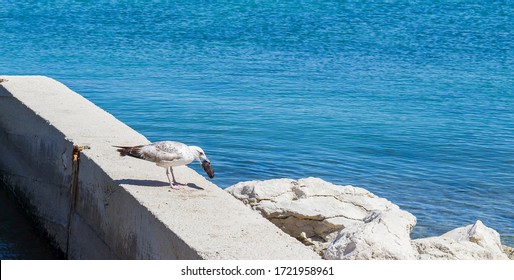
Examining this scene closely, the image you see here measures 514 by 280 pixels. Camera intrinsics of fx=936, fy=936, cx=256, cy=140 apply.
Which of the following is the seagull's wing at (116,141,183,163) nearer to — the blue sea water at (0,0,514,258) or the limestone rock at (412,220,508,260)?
the limestone rock at (412,220,508,260)

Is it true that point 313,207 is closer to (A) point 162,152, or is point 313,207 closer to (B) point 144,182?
(B) point 144,182

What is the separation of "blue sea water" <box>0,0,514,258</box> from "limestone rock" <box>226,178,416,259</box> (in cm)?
157

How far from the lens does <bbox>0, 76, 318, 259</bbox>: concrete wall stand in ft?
24.5

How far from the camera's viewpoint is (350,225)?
9023mm

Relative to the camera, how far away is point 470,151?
16.4 m

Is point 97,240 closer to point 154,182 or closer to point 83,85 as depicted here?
point 154,182

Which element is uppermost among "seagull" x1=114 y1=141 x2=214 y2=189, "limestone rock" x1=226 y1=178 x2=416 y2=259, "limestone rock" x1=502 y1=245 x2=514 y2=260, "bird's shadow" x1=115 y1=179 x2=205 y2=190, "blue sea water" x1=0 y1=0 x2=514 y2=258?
"seagull" x1=114 y1=141 x2=214 y2=189

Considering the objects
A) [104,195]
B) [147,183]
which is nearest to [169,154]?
[147,183]

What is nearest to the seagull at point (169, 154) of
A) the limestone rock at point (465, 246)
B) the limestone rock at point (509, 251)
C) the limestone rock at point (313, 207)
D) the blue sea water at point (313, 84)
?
the limestone rock at point (313, 207)

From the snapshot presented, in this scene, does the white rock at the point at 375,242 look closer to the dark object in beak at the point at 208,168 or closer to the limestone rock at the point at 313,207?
the limestone rock at the point at 313,207

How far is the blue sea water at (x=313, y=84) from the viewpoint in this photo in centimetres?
1455

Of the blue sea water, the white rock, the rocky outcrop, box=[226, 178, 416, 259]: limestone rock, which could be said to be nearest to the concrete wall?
the white rock

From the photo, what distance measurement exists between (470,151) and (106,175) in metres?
9.01

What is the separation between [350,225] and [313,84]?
13.9 m
